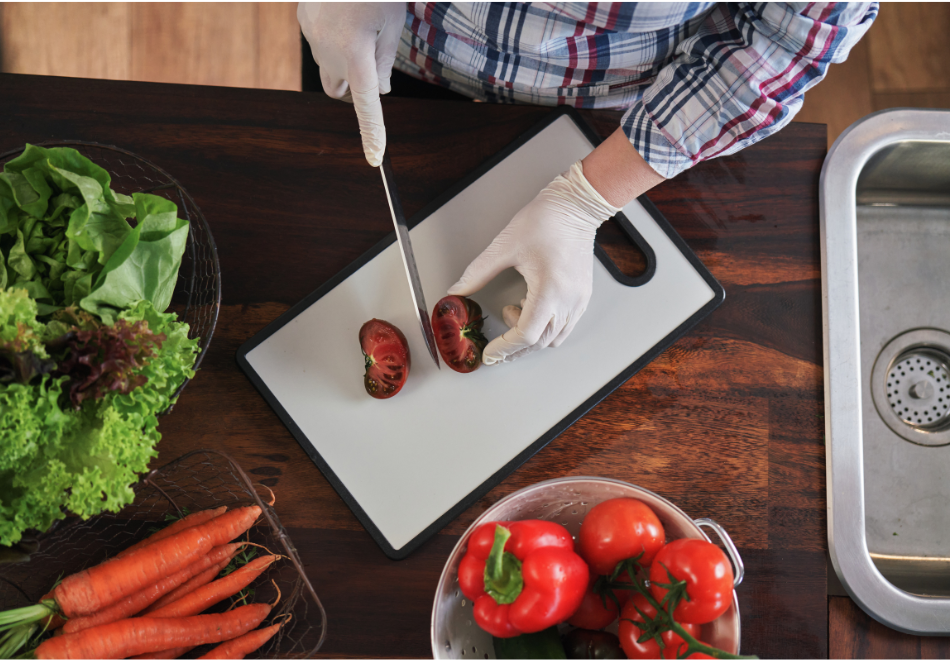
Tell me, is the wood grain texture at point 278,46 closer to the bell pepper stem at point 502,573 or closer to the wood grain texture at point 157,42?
the wood grain texture at point 157,42

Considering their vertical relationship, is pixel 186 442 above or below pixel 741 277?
below

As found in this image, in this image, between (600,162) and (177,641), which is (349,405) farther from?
(600,162)

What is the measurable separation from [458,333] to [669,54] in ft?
1.60

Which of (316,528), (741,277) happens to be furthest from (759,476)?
(316,528)

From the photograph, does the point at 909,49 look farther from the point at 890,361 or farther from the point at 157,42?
the point at 157,42

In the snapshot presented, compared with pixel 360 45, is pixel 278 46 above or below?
below

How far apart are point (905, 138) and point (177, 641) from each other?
1281mm

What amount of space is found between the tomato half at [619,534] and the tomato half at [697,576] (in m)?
0.02

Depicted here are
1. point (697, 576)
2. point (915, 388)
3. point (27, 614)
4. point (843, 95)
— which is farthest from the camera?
point (843, 95)

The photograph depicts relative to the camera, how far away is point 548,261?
35.7 inches

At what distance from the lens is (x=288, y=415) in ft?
2.95

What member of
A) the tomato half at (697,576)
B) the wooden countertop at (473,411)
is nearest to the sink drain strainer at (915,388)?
the wooden countertop at (473,411)

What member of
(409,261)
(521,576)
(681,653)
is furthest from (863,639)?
(409,261)

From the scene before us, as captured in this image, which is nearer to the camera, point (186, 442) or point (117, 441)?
point (117, 441)
